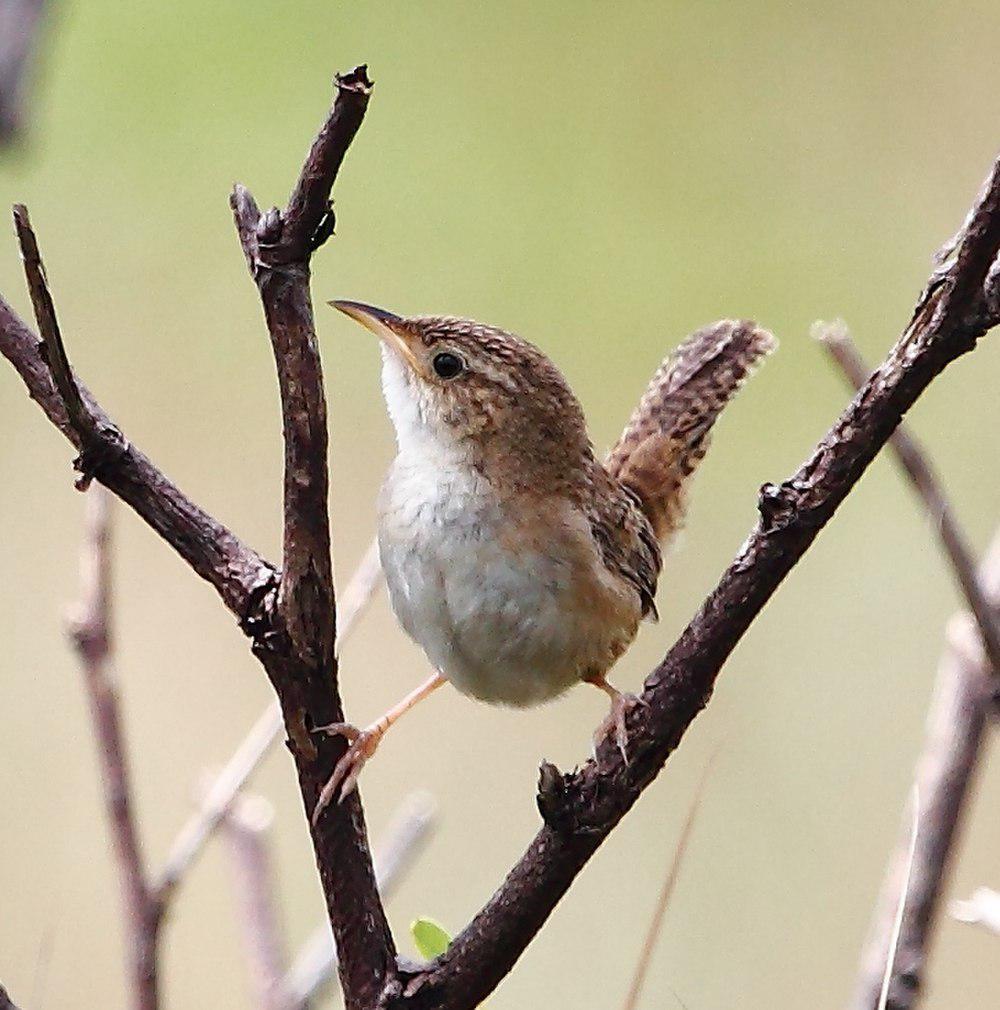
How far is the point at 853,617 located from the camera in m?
4.55

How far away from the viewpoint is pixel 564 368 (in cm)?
465

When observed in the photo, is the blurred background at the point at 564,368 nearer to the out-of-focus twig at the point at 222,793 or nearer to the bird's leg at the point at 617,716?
the bird's leg at the point at 617,716

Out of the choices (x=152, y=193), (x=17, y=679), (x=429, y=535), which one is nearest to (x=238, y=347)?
(x=152, y=193)

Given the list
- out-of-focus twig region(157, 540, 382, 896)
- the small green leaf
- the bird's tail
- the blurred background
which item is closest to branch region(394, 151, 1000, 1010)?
the small green leaf

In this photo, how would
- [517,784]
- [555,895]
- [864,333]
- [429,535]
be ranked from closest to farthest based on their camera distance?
[555,895]
[429,535]
[517,784]
[864,333]

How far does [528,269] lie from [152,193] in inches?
44.7

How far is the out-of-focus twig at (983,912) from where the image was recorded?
162 cm

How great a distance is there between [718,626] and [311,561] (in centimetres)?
33

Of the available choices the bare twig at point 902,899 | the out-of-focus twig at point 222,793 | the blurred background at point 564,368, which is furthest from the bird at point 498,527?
the blurred background at point 564,368

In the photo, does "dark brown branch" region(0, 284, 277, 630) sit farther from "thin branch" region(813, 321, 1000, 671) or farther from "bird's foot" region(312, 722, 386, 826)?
"thin branch" region(813, 321, 1000, 671)

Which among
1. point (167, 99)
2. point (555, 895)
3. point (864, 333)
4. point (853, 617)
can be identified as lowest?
point (555, 895)

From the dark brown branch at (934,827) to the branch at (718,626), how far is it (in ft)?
1.64

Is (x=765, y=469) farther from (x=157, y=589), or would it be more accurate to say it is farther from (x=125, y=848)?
(x=125, y=848)

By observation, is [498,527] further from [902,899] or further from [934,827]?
[902,899]
